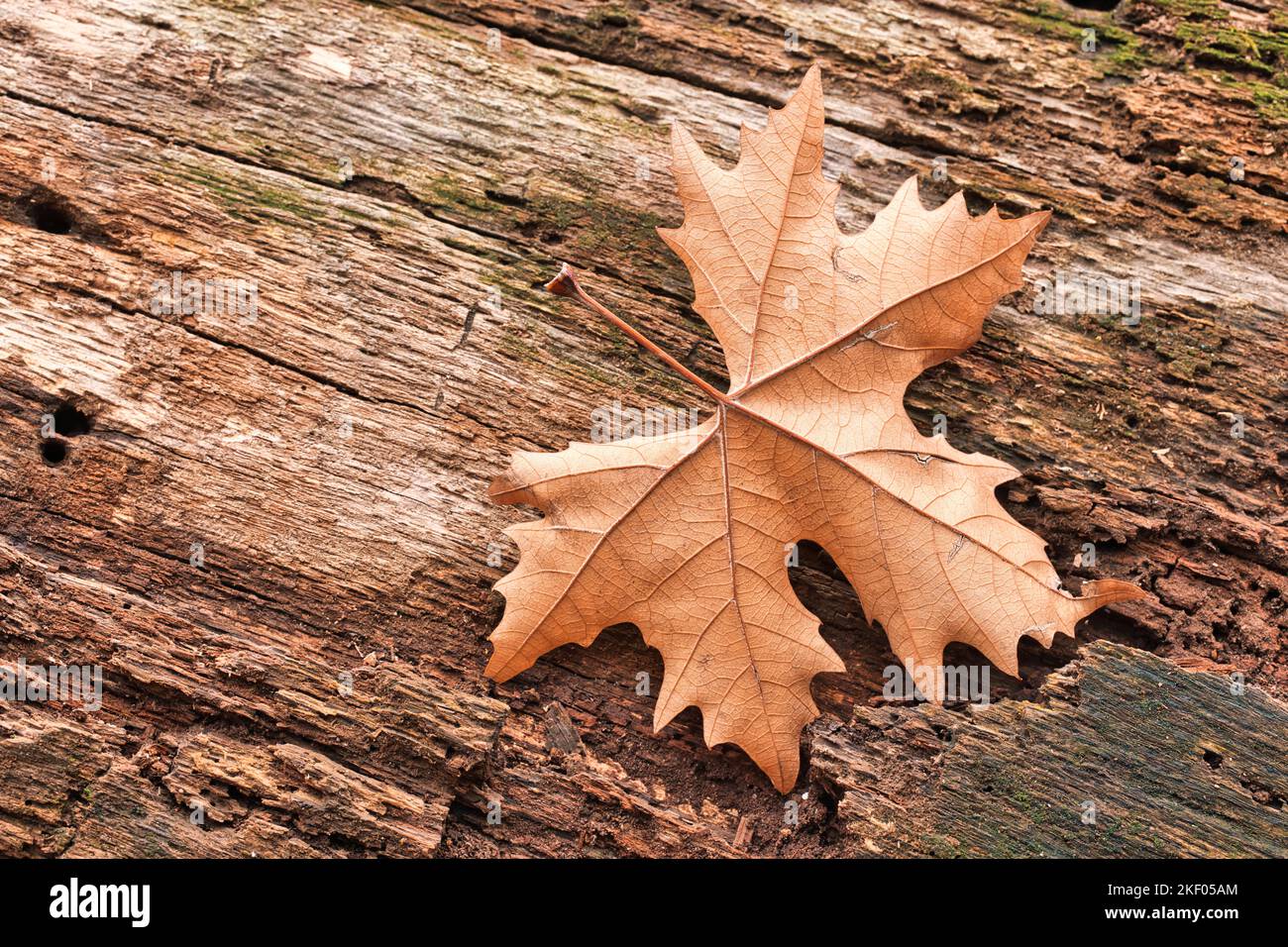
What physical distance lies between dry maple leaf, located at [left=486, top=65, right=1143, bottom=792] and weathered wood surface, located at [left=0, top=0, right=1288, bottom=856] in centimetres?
31

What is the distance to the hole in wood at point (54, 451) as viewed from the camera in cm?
378

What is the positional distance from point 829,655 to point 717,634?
0.44m

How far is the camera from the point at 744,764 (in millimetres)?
3596

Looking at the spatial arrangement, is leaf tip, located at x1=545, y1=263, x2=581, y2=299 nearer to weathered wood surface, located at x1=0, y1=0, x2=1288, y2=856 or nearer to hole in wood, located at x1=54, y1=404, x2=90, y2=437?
weathered wood surface, located at x1=0, y1=0, x2=1288, y2=856

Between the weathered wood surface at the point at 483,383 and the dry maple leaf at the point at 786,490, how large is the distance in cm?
31

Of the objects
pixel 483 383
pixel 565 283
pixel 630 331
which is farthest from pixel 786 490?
pixel 483 383

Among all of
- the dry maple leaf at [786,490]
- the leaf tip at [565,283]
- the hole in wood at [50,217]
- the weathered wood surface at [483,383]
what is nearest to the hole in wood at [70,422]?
the weathered wood surface at [483,383]

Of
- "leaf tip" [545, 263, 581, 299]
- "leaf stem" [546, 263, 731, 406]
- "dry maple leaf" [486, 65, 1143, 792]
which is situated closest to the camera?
"dry maple leaf" [486, 65, 1143, 792]

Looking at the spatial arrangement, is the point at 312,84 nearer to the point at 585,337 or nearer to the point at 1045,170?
the point at 585,337

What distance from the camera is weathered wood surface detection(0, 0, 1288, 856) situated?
3.46m

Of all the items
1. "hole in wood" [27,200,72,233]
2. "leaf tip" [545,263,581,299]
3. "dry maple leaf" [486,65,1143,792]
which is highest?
"hole in wood" [27,200,72,233]

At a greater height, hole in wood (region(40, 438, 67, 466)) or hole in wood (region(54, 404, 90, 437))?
hole in wood (region(54, 404, 90, 437))

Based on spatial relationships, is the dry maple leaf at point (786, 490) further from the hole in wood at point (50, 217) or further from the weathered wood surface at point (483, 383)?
the hole in wood at point (50, 217)

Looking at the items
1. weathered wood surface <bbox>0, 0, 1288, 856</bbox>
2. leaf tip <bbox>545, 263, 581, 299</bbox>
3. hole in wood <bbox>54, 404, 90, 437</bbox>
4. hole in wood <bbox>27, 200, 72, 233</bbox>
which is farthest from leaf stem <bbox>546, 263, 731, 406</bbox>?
hole in wood <bbox>27, 200, 72, 233</bbox>
